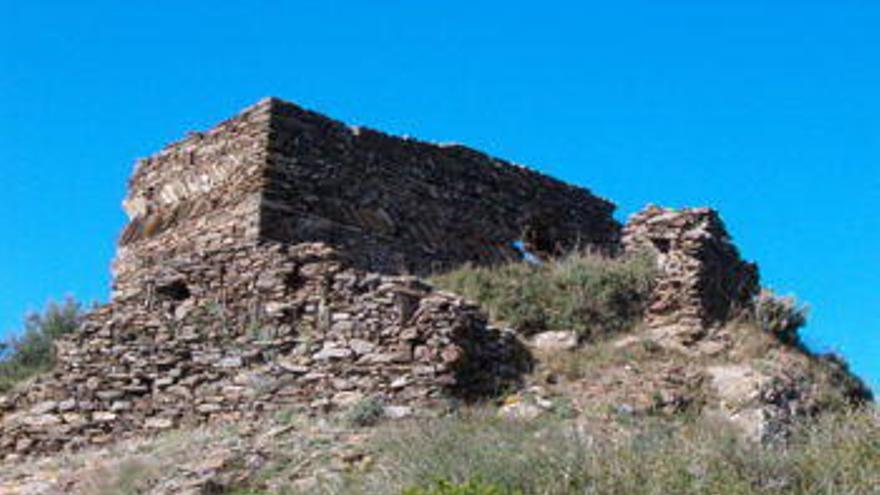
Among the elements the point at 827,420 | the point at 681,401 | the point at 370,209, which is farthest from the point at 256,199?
the point at 827,420

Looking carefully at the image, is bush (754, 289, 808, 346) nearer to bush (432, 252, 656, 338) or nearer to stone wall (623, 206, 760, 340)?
stone wall (623, 206, 760, 340)

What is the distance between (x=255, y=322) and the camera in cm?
1169

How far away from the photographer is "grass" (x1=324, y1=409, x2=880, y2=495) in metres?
7.00

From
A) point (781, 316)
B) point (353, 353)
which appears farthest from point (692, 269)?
point (353, 353)

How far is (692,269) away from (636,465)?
17.0ft

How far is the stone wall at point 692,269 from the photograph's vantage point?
1197cm

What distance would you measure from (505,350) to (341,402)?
5.08ft

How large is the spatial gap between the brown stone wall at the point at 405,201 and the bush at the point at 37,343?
11.0 feet

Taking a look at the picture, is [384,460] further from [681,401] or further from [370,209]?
[370,209]

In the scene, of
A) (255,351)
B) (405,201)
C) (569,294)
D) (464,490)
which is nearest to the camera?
(464,490)

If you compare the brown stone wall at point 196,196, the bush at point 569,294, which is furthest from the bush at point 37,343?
the bush at point 569,294

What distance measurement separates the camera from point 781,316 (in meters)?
12.2

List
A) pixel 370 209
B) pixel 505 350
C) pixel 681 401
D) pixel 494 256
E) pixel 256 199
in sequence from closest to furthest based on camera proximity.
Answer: pixel 681 401 → pixel 505 350 → pixel 256 199 → pixel 370 209 → pixel 494 256

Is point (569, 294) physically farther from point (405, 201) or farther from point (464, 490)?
point (464, 490)
